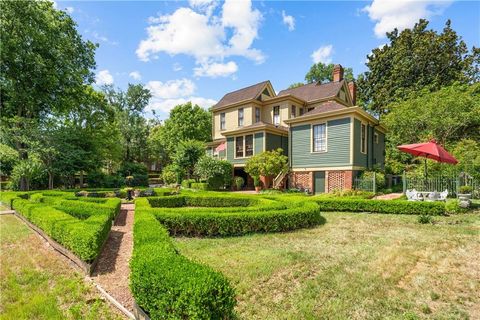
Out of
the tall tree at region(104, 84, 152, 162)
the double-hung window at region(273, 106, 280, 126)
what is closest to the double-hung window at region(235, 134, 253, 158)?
the double-hung window at region(273, 106, 280, 126)

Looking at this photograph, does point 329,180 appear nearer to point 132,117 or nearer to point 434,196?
point 434,196

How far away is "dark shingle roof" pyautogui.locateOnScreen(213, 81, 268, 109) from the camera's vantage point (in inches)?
948

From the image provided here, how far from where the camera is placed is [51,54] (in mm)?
20219

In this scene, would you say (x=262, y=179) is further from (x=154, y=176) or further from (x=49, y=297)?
(x=154, y=176)

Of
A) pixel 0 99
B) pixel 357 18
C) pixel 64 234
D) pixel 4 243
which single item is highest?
pixel 357 18

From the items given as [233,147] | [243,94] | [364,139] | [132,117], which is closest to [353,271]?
[364,139]

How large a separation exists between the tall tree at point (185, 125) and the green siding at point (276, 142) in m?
19.0

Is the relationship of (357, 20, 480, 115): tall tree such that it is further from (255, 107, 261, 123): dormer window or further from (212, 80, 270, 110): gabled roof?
(255, 107, 261, 123): dormer window

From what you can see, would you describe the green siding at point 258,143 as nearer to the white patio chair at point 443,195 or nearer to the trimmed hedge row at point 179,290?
the white patio chair at point 443,195

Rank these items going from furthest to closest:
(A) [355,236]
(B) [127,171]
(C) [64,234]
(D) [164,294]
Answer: (B) [127,171]
(A) [355,236]
(C) [64,234]
(D) [164,294]

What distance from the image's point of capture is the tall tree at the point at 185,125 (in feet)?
122

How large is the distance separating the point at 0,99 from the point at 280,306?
2563cm

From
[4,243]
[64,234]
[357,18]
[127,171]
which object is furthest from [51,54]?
[357,18]

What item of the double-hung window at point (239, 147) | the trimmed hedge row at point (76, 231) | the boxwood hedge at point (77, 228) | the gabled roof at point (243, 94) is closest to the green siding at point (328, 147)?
the double-hung window at point (239, 147)
